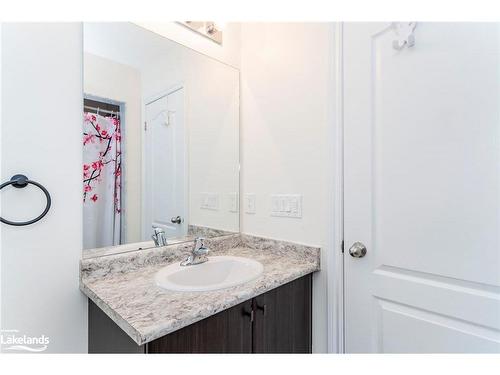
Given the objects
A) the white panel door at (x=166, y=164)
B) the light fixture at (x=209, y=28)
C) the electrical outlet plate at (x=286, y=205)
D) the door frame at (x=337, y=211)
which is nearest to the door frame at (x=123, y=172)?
the white panel door at (x=166, y=164)

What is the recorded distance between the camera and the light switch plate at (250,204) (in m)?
1.56

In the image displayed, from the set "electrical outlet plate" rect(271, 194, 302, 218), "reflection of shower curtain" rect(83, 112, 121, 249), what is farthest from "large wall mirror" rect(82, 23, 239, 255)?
"electrical outlet plate" rect(271, 194, 302, 218)

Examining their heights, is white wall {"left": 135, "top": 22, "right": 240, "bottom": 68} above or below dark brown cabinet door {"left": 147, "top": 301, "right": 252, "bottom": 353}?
above

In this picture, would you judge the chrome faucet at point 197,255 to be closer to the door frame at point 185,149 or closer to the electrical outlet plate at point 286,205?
the door frame at point 185,149

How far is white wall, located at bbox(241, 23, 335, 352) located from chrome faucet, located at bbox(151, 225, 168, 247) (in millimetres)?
495

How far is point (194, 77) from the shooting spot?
1.49 meters

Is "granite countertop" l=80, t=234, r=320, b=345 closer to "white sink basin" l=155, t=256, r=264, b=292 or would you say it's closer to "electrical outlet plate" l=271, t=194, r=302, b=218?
"white sink basin" l=155, t=256, r=264, b=292

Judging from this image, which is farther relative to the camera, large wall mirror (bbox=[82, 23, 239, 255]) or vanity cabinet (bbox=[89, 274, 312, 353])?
large wall mirror (bbox=[82, 23, 239, 255])

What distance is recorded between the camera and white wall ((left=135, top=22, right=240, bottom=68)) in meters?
1.34

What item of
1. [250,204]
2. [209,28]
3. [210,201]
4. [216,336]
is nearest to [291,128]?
[250,204]

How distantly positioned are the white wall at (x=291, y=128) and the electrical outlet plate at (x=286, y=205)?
→ 1.0 inches
